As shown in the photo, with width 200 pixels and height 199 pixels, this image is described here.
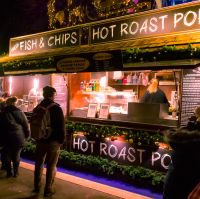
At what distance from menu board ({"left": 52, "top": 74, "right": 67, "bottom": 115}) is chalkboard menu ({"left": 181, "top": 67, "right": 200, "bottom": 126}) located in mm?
4150

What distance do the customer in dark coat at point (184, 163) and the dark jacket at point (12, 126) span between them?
4.21 metres

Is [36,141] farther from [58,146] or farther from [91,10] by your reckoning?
[91,10]

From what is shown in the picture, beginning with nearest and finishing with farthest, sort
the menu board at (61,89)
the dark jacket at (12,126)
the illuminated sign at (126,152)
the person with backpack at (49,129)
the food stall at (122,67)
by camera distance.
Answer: the person with backpack at (49,129), the food stall at (122,67), the illuminated sign at (126,152), the dark jacket at (12,126), the menu board at (61,89)

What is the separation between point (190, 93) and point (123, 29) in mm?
2557

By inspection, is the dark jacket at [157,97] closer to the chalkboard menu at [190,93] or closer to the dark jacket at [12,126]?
the chalkboard menu at [190,93]

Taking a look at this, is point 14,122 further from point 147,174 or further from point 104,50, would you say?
point 147,174

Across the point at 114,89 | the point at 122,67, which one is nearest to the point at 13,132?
the point at 122,67

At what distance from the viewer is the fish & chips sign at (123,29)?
6.96m

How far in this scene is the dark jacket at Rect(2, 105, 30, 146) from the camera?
7.32m

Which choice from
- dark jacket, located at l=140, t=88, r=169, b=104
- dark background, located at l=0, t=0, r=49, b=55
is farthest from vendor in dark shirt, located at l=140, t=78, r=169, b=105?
dark background, located at l=0, t=0, r=49, b=55

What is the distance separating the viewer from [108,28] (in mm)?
8570

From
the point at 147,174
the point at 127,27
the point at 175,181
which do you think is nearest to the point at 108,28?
the point at 127,27

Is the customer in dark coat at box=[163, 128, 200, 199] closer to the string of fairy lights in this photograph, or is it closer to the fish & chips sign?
the fish & chips sign

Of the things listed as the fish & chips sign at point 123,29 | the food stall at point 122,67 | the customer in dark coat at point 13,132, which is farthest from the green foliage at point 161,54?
the customer in dark coat at point 13,132
